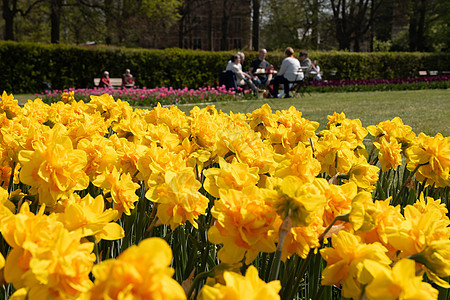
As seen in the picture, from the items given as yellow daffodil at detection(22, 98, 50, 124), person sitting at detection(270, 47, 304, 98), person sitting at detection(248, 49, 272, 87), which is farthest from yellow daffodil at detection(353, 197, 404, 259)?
person sitting at detection(248, 49, 272, 87)

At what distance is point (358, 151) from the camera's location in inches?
91.1

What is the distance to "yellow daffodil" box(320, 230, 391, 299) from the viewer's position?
964mm

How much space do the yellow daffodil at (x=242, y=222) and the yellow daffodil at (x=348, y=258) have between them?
14 cm

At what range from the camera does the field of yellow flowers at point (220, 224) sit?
2.49 ft

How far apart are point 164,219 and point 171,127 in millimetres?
1335

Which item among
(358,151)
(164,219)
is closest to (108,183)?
(164,219)

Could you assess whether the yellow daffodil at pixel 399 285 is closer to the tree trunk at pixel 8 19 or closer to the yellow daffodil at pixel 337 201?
the yellow daffodil at pixel 337 201

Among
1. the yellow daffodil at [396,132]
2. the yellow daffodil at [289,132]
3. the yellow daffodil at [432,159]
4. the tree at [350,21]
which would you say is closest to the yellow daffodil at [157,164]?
the yellow daffodil at [289,132]

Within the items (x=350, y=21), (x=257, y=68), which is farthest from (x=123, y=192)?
(x=350, y=21)

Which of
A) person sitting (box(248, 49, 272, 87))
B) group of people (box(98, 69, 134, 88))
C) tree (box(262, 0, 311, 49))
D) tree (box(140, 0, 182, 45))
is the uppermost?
tree (box(262, 0, 311, 49))

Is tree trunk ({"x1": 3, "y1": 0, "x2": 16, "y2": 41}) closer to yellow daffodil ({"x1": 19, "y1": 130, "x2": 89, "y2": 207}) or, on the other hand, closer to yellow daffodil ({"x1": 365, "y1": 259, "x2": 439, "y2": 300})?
yellow daffodil ({"x1": 19, "y1": 130, "x2": 89, "y2": 207})

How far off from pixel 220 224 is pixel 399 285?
0.41 meters

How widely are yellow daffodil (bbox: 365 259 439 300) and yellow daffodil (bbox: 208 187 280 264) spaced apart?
0.29 metres

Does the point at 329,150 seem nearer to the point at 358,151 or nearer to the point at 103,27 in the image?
the point at 358,151
